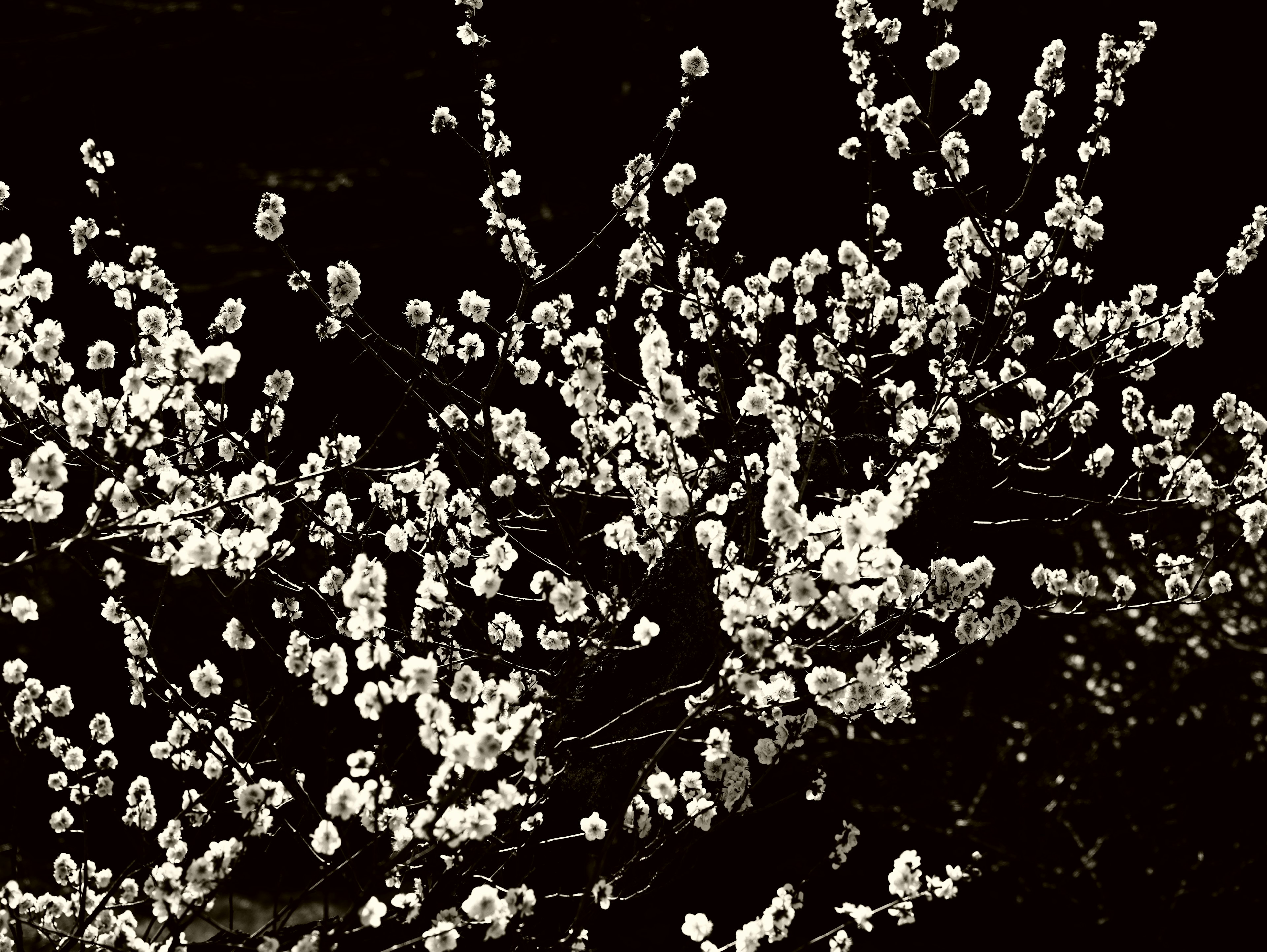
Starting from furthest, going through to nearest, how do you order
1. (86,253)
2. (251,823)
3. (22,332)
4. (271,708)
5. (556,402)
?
(86,253)
(556,402)
(271,708)
(22,332)
(251,823)

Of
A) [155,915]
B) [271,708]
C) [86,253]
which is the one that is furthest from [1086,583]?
[86,253]

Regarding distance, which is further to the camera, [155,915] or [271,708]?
[271,708]

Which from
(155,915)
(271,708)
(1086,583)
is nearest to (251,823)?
(155,915)

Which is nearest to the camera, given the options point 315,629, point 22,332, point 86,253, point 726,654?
point 726,654

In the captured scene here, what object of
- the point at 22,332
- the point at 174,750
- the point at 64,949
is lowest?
Result: the point at 64,949

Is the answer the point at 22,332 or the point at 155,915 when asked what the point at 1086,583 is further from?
the point at 22,332

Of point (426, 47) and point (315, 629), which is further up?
point (426, 47)
